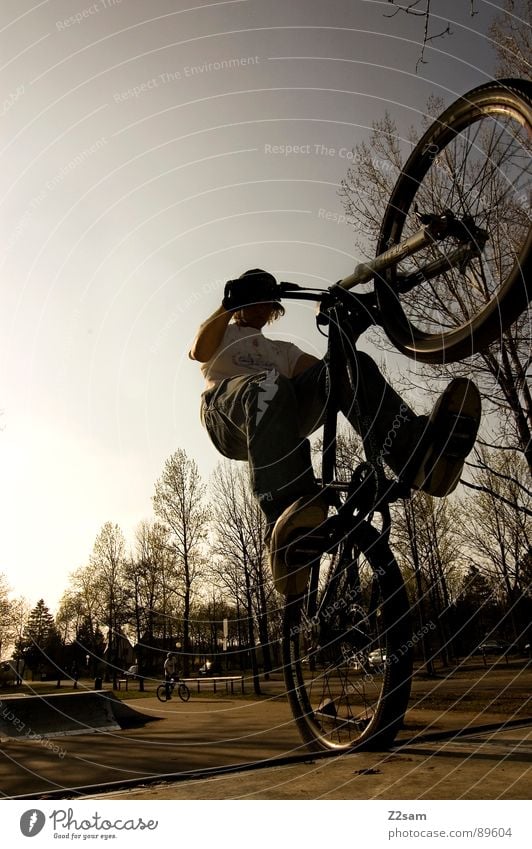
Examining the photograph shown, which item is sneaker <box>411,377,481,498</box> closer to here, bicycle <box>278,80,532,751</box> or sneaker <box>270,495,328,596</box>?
bicycle <box>278,80,532,751</box>

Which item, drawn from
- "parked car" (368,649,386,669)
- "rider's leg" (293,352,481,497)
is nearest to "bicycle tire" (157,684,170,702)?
"parked car" (368,649,386,669)

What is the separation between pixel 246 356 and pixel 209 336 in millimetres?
220

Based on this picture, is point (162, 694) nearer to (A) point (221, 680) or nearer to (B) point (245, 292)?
(A) point (221, 680)

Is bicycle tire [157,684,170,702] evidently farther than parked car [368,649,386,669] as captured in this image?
Yes

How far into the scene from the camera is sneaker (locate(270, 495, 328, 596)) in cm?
203

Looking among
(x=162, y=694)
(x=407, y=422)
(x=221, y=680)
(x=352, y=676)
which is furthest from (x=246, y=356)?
(x=162, y=694)

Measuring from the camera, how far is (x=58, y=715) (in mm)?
8047

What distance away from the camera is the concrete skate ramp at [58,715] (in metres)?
7.66

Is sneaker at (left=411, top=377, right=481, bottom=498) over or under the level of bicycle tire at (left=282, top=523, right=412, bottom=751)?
over

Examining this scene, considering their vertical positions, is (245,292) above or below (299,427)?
above

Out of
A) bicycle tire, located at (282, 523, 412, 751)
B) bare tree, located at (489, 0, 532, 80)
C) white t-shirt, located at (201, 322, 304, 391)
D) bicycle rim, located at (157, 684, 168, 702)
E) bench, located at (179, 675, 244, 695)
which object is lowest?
bicycle rim, located at (157, 684, 168, 702)

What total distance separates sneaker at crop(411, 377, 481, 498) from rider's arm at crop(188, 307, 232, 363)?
1075mm

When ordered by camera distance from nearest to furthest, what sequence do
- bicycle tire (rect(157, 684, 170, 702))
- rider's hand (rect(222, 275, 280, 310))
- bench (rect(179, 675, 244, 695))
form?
rider's hand (rect(222, 275, 280, 310)) → bench (rect(179, 675, 244, 695)) → bicycle tire (rect(157, 684, 170, 702))

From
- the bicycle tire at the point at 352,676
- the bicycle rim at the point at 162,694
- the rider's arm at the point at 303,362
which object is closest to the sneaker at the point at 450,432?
the bicycle tire at the point at 352,676
